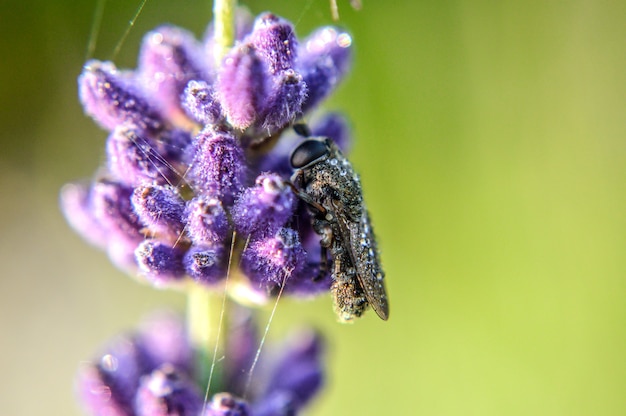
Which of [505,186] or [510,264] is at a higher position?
[505,186]

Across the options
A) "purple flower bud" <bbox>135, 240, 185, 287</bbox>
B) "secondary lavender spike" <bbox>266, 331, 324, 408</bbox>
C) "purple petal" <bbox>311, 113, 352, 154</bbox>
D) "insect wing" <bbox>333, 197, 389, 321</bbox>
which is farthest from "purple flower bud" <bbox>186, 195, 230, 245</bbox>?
"secondary lavender spike" <bbox>266, 331, 324, 408</bbox>

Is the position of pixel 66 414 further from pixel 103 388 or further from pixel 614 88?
pixel 614 88

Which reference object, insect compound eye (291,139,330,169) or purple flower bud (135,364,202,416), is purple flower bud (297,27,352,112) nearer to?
insect compound eye (291,139,330,169)

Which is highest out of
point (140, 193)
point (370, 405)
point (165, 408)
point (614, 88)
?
point (614, 88)

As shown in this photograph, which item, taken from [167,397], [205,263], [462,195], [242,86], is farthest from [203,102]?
[462,195]

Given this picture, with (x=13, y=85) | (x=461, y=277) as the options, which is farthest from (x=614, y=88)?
(x=13, y=85)
